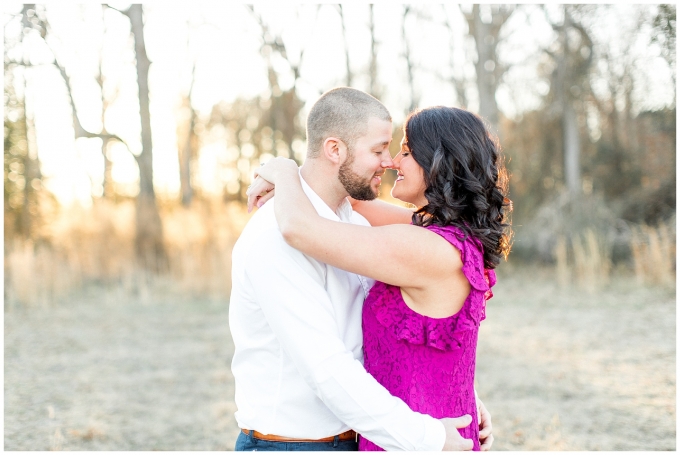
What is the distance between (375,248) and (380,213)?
0.92 metres

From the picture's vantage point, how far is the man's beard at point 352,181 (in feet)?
7.22

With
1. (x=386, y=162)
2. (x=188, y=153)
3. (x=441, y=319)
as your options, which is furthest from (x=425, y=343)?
(x=188, y=153)

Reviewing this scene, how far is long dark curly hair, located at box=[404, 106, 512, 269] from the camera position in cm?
214

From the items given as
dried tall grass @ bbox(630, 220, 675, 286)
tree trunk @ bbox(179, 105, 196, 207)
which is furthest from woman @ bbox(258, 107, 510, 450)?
tree trunk @ bbox(179, 105, 196, 207)

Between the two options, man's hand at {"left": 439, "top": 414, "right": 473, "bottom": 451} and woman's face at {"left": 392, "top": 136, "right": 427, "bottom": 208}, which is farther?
woman's face at {"left": 392, "top": 136, "right": 427, "bottom": 208}

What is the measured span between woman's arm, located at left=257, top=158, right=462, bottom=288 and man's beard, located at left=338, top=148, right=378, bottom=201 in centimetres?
27

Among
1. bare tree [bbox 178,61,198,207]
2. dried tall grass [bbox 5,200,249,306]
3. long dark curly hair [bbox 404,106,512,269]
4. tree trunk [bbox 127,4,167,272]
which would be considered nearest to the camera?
long dark curly hair [bbox 404,106,512,269]

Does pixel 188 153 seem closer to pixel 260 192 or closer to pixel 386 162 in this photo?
pixel 260 192

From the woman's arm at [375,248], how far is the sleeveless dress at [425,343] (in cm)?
8

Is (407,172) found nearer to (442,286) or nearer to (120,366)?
(442,286)

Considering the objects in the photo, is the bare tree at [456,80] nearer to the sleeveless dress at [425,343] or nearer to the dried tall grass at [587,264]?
the dried tall grass at [587,264]

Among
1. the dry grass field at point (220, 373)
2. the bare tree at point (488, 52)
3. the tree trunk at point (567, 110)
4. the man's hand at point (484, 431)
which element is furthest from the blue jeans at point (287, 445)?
the tree trunk at point (567, 110)

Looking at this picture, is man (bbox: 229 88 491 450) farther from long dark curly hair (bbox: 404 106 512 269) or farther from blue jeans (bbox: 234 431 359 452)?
long dark curly hair (bbox: 404 106 512 269)

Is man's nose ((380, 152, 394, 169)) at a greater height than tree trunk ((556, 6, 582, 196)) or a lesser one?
lesser
